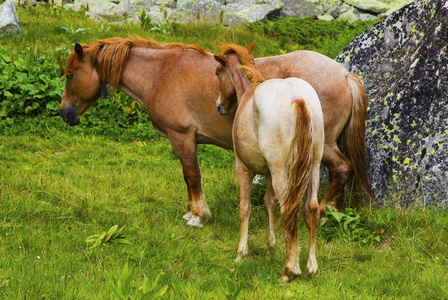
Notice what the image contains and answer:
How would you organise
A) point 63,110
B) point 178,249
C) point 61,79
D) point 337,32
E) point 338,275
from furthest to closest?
1. point 337,32
2. point 61,79
3. point 63,110
4. point 178,249
5. point 338,275

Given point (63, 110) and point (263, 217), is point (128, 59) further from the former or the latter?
point (263, 217)

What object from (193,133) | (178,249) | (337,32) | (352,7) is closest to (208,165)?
(193,133)

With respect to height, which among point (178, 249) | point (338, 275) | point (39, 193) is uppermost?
point (338, 275)

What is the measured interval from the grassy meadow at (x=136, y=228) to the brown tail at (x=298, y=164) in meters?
0.59

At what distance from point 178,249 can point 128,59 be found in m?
2.56

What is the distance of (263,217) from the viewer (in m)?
5.41

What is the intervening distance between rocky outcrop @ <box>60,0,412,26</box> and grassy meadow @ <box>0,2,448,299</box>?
6.02m

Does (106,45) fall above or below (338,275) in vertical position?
above

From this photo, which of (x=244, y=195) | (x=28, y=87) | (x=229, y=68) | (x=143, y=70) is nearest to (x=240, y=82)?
(x=229, y=68)

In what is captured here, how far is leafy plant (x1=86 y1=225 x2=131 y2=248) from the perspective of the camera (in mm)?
4438

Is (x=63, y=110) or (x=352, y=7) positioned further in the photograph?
(x=352, y=7)

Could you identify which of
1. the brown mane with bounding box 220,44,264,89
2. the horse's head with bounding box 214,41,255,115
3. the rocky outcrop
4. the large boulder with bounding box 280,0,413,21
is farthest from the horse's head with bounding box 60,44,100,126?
the large boulder with bounding box 280,0,413,21

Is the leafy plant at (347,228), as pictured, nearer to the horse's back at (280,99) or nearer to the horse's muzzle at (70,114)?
the horse's back at (280,99)

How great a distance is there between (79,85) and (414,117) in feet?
13.3
